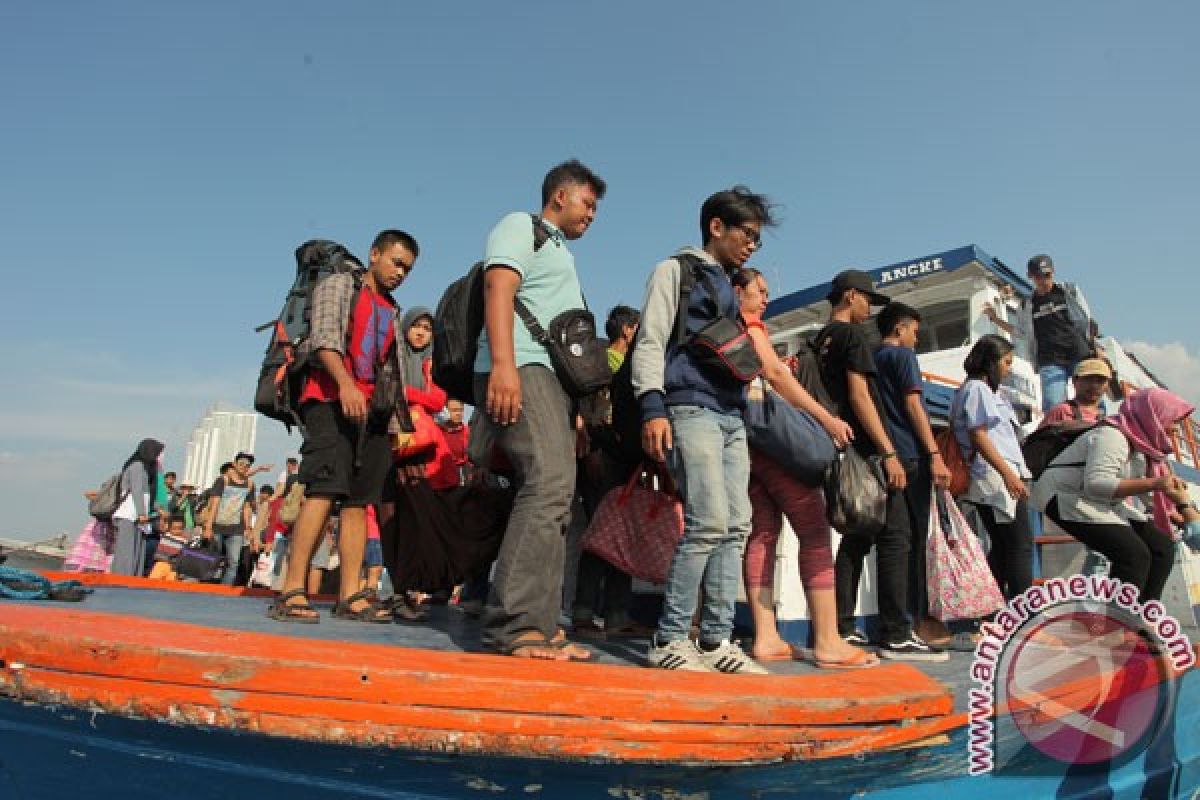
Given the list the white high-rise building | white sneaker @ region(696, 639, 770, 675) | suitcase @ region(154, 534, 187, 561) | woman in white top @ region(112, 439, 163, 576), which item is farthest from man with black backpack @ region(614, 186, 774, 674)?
the white high-rise building

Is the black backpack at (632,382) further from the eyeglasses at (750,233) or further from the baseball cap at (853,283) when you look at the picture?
the baseball cap at (853,283)

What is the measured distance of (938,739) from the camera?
204 cm

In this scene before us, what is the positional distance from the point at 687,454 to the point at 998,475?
2.74 metres

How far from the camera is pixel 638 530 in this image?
360 centimetres

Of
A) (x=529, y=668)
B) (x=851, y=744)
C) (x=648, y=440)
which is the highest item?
(x=648, y=440)

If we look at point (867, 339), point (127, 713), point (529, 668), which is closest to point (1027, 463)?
point (867, 339)

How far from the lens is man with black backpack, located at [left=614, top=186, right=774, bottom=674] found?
2.61 metres

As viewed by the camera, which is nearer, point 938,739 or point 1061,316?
point 938,739

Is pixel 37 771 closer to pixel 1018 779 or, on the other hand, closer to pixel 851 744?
pixel 851 744

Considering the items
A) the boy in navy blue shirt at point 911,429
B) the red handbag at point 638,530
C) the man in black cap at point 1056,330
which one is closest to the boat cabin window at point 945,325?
the man in black cap at point 1056,330

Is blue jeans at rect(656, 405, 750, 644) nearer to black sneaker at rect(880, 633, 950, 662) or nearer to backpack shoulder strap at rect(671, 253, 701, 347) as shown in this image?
backpack shoulder strap at rect(671, 253, 701, 347)

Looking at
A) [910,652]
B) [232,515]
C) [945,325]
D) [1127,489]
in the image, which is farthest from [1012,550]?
[945,325]

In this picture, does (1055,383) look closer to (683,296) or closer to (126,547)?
(683,296)

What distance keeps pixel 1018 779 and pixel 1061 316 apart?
896 centimetres
